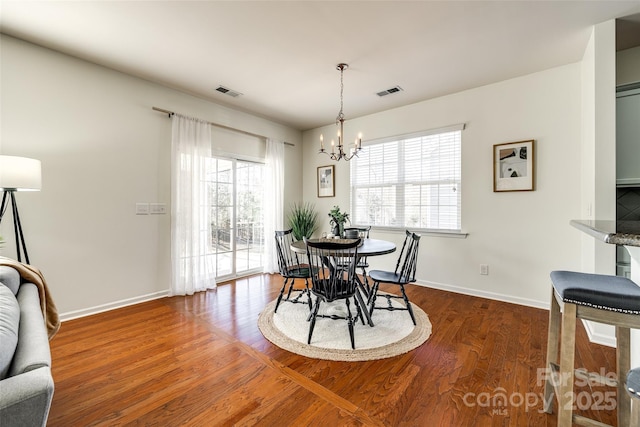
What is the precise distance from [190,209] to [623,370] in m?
4.05

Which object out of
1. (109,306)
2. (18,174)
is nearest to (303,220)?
(109,306)

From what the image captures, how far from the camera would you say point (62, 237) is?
2.77m

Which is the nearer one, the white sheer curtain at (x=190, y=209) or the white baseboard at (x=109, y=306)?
the white baseboard at (x=109, y=306)

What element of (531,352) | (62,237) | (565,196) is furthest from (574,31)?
(62,237)

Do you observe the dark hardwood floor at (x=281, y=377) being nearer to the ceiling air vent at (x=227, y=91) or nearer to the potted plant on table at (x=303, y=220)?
the potted plant on table at (x=303, y=220)

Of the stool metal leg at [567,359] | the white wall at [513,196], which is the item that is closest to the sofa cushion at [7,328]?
the stool metal leg at [567,359]

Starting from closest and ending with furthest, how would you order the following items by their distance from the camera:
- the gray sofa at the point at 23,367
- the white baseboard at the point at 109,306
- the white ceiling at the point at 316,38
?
the gray sofa at the point at 23,367
the white ceiling at the point at 316,38
the white baseboard at the point at 109,306

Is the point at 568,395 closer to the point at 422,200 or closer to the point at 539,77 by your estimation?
the point at 422,200

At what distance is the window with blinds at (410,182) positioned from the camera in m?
3.76

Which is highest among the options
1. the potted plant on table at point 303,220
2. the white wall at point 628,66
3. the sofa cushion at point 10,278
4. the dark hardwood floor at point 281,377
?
the white wall at point 628,66

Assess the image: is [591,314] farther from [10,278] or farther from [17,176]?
[17,176]

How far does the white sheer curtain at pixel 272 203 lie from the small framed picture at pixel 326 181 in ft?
2.58

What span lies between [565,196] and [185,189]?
451cm

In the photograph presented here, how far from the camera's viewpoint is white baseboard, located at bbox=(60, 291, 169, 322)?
2.80 metres
